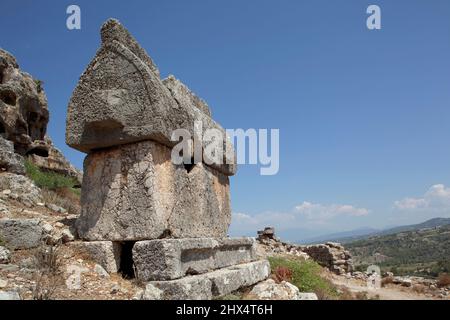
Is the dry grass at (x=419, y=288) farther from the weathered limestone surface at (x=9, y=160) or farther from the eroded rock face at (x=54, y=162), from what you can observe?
the weathered limestone surface at (x=9, y=160)

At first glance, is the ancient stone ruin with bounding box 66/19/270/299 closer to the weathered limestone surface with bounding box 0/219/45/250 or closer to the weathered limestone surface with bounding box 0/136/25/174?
the weathered limestone surface with bounding box 0/219/45/250

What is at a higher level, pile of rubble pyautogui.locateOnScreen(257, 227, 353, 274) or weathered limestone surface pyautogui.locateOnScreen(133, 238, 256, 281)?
weathered limestone surface pyautogui.locateOnScreen(133, 238, 256, 281)

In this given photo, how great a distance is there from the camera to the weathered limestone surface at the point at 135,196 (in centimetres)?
431

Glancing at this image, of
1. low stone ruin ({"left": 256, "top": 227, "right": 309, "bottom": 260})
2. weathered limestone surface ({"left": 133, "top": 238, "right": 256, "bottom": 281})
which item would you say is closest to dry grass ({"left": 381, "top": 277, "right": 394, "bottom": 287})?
low stone ruin ({"left": 256, "top": 227, "right": 309, "bottom": 260})

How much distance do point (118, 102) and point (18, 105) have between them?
8.65 m

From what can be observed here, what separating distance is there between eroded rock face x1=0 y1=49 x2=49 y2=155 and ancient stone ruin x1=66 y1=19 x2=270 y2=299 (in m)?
7.58

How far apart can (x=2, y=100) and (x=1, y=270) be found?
8777 millimetres

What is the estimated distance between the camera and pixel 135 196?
14.3ft

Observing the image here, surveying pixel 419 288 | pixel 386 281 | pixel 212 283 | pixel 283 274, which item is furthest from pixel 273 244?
pixel 212 283

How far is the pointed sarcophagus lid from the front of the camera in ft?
14.5

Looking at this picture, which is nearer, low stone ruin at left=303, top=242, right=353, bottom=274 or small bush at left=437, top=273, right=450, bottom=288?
small bush at left=437, top=273, right=450, bottom=288

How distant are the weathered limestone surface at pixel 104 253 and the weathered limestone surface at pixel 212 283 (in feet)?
2.11
